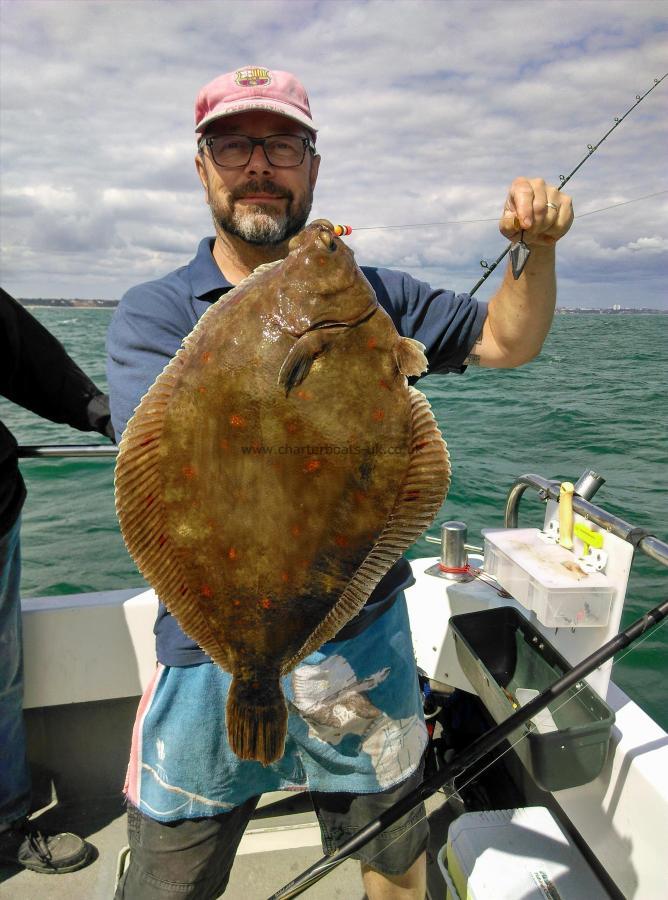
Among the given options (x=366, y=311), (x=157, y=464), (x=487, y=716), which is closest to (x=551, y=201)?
(x=366, y=311)

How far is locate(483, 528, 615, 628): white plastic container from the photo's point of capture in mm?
2791

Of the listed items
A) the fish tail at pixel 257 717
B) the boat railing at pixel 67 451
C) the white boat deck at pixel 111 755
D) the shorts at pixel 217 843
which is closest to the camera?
the fish tail at pixel 257 717

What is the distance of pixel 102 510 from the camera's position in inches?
453

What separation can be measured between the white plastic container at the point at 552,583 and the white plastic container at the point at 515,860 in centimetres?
94

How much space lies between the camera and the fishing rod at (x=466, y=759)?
90.2 inches

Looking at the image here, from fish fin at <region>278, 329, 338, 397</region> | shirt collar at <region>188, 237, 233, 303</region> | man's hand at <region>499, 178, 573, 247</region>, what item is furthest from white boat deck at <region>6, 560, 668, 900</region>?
fish fin at <region>278, 329, 338, 397</region>

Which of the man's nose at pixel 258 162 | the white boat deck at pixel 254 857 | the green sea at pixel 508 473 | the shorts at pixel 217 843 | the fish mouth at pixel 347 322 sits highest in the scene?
the man's nose at pixel 258 162

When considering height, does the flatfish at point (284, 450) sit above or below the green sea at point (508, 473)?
above

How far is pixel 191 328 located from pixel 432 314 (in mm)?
908

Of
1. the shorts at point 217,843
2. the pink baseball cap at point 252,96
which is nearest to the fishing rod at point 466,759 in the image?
the shorts at point 217,843

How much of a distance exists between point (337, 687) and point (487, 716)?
6.44ft

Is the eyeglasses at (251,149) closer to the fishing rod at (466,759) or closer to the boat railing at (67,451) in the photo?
the boat railing at (67,451)

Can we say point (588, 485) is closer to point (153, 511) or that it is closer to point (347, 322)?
point (347, 322)

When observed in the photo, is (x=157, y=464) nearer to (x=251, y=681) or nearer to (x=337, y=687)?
(x=251, y=681)
